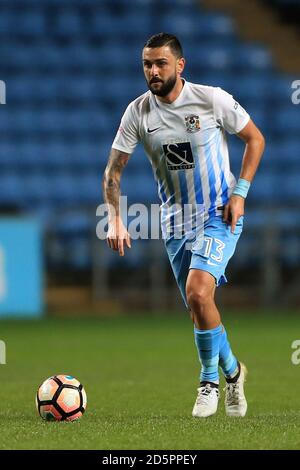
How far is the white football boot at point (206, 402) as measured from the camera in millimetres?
6441

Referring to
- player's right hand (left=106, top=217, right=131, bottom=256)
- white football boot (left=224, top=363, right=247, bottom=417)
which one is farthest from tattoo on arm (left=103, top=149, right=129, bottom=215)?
white football boot (left=224, top=363, right=247, bottom=417)

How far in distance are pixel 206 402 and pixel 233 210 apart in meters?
1.13

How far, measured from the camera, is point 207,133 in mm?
6691

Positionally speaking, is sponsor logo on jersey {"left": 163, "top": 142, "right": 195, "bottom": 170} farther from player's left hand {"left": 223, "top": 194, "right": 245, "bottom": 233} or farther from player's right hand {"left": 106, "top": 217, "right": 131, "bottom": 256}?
player's right hand {"left": 106, "top": 217, "right": 131, "bottom": 256}

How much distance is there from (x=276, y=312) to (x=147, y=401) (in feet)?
27.9

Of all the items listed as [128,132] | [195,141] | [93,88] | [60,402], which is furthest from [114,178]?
[93,88]

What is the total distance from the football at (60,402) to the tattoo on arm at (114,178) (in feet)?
3.83

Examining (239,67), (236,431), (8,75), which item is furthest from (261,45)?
(236,431)

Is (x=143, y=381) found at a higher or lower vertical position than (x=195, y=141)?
lower

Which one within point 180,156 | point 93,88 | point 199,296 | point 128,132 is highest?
point 93,88

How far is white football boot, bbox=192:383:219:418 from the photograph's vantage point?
6.44m

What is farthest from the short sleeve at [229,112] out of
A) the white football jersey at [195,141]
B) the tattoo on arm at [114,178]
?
the tattoo on arm at [114,178]

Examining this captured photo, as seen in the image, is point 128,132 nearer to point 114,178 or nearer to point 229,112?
point 114,178

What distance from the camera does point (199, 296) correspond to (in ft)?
20.8
